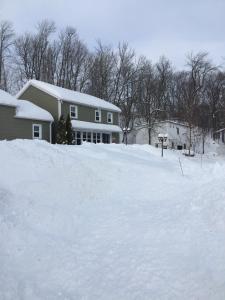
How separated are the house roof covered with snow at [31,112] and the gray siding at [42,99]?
0.98 m

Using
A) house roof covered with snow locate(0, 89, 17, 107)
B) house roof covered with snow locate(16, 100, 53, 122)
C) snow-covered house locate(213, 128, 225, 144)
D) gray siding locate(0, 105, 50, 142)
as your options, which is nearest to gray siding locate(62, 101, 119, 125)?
house roof covered with snow locate(16, 100, 53, 122)

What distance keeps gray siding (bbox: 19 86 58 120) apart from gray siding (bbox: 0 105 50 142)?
3.20 metres

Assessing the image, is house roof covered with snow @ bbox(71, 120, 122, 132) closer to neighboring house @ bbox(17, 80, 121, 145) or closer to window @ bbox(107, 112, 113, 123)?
neighboring house @ bbox(17, 80, 121, 145)

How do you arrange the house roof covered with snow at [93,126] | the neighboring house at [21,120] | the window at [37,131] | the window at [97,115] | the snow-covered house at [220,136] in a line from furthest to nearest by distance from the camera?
the snow-covered house at [220,136], the window at [97,115], the house roof covered with snow at [93,126], the window at [37,131], the neighboring house at [21,120]

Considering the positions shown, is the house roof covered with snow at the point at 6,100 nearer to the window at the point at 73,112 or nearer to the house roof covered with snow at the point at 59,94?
the house roof covered with snow at the point at 59,94

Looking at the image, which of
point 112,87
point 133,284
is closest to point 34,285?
point 133,284

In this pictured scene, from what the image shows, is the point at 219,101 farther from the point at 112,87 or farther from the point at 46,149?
the point at 46,149

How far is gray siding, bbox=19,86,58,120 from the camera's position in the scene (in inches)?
1285

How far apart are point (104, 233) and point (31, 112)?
22.8 m

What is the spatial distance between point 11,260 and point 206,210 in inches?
183

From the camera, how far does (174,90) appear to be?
224 feet

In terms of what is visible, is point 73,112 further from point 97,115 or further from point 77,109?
point 97,115

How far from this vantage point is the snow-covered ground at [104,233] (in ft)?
19.2

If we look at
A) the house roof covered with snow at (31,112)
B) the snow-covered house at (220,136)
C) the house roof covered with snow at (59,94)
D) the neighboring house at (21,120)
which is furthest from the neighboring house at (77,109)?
the snow-covered house at (220,136)
